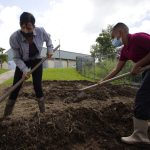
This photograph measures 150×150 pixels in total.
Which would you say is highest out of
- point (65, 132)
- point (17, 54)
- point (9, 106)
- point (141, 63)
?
point (17, 54)

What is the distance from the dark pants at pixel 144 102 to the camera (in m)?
4.80

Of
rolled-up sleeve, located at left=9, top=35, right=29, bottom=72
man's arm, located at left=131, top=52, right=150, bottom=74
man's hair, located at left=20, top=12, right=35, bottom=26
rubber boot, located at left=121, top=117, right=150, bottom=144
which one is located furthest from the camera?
rolled-up sleeve, located at left=9, top=35, right=29, bottom=72

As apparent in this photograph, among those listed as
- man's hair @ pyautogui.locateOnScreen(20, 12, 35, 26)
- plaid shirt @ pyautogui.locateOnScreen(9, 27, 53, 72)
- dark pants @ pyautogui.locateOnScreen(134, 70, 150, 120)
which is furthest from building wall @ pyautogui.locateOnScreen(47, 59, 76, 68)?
dark pants @ pyautogui.locateOnScreen(134, 70, 150, 120)

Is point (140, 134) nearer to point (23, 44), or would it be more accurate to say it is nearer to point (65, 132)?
point (65, 132)

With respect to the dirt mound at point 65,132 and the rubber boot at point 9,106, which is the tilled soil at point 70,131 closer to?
the dirt mound at point 65,132

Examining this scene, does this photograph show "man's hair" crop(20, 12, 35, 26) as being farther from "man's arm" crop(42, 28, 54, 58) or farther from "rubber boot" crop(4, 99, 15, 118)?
"rubber boot" crop(4, 99, 15, 118)

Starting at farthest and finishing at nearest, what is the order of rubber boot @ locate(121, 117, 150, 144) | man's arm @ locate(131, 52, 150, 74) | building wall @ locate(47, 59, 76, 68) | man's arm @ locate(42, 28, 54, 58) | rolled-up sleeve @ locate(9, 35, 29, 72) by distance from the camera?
building wall @ locate(47, 59, 76, 68), man's arm @ locate(42, 28, 54, 58), rolled-up sleeve @ locate(9, 35, 29, 72), rubber boot @ locate(121, 117, 150, 144), man's arm @ locate(131, 52, 150, 74)

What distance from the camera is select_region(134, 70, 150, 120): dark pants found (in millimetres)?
4805

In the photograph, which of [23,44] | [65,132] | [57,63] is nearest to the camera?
[65,132]

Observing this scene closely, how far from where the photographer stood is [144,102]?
4801 millimetres

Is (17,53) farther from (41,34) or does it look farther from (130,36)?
(130,36)

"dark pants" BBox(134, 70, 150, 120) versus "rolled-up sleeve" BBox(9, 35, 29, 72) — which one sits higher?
"rolled-up sleeve" BBox(9, 35, 29, 72)

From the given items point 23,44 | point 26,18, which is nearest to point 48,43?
point 23,44

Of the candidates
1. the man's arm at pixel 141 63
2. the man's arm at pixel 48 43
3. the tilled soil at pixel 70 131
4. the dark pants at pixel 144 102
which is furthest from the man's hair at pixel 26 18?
the dark pants at pixel 144 102
